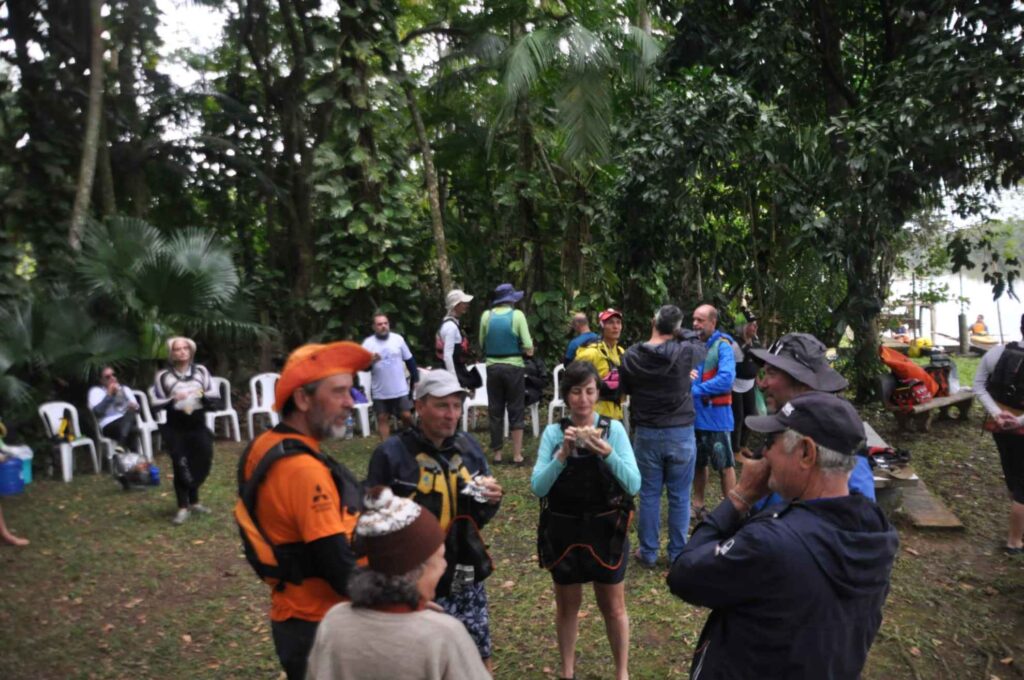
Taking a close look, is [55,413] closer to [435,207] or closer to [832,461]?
[435,207]

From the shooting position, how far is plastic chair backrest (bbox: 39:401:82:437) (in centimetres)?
948

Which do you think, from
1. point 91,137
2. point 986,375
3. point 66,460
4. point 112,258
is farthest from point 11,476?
point 986,375

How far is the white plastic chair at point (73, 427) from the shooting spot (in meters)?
9.33

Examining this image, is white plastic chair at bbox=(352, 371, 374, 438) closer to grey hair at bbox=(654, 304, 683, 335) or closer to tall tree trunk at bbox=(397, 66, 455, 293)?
tall tree trunk at bbox=(397, 66, 455, 293)

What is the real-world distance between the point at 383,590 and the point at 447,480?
4.09ft

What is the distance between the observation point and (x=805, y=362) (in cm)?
322

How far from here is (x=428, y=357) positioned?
1388 centimetres

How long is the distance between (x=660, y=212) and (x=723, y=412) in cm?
253

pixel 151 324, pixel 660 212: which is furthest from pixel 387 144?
pixel 660 212

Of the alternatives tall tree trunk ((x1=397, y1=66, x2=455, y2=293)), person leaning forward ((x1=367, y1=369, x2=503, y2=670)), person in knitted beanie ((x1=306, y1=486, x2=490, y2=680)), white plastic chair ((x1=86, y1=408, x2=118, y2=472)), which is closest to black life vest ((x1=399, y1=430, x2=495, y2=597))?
person leaning forward ((x1=367, y1=369, x2=503, y2=670))

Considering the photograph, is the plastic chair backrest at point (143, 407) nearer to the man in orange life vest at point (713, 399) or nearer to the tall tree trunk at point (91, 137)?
the tall tree trunk at point (91, 137)

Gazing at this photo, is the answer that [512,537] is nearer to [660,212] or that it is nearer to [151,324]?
[660,212]

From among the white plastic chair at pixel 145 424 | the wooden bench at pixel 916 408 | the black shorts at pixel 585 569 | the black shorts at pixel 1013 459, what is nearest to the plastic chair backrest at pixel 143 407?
the white plastic chair at pixel 145 424

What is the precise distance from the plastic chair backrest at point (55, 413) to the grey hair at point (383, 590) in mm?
9042
